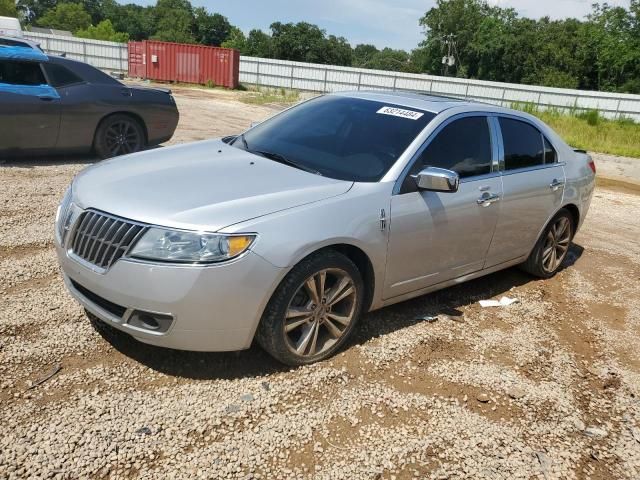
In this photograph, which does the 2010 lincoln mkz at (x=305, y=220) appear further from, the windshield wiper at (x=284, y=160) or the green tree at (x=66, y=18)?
the green tree at (x=66, y=18)

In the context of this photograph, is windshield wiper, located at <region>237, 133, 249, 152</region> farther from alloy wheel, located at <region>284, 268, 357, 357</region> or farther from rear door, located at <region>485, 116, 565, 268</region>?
rear door, located at <region>485, 116, 565, 268</region>

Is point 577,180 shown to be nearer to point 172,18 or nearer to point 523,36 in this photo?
point 523,36

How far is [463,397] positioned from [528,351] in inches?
37.8

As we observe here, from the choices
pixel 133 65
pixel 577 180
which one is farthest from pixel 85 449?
pixel 133 65

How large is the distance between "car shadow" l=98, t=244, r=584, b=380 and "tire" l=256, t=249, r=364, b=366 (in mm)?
190

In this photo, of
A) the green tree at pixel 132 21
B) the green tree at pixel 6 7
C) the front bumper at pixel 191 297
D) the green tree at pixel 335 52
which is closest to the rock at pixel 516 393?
the front bumper at pixel 191 297

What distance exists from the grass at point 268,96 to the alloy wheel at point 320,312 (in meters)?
21.9

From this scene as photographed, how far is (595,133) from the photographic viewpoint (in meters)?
22.2

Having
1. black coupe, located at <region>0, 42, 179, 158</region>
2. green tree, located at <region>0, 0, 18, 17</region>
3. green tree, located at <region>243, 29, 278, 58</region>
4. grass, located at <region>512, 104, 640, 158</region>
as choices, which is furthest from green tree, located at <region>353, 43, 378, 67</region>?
black coupe, located at <region>0, 42, 179, 158</region>

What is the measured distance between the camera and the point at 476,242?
170 inches

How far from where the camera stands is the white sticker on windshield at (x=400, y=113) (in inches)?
161

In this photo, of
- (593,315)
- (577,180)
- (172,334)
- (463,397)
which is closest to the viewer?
(172,334)

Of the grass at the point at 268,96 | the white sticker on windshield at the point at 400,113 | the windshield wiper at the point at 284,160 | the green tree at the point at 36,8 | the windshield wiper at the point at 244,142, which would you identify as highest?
the green tree at the point at 36,8

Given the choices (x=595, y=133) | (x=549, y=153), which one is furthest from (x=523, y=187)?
(x=595, y=133)
